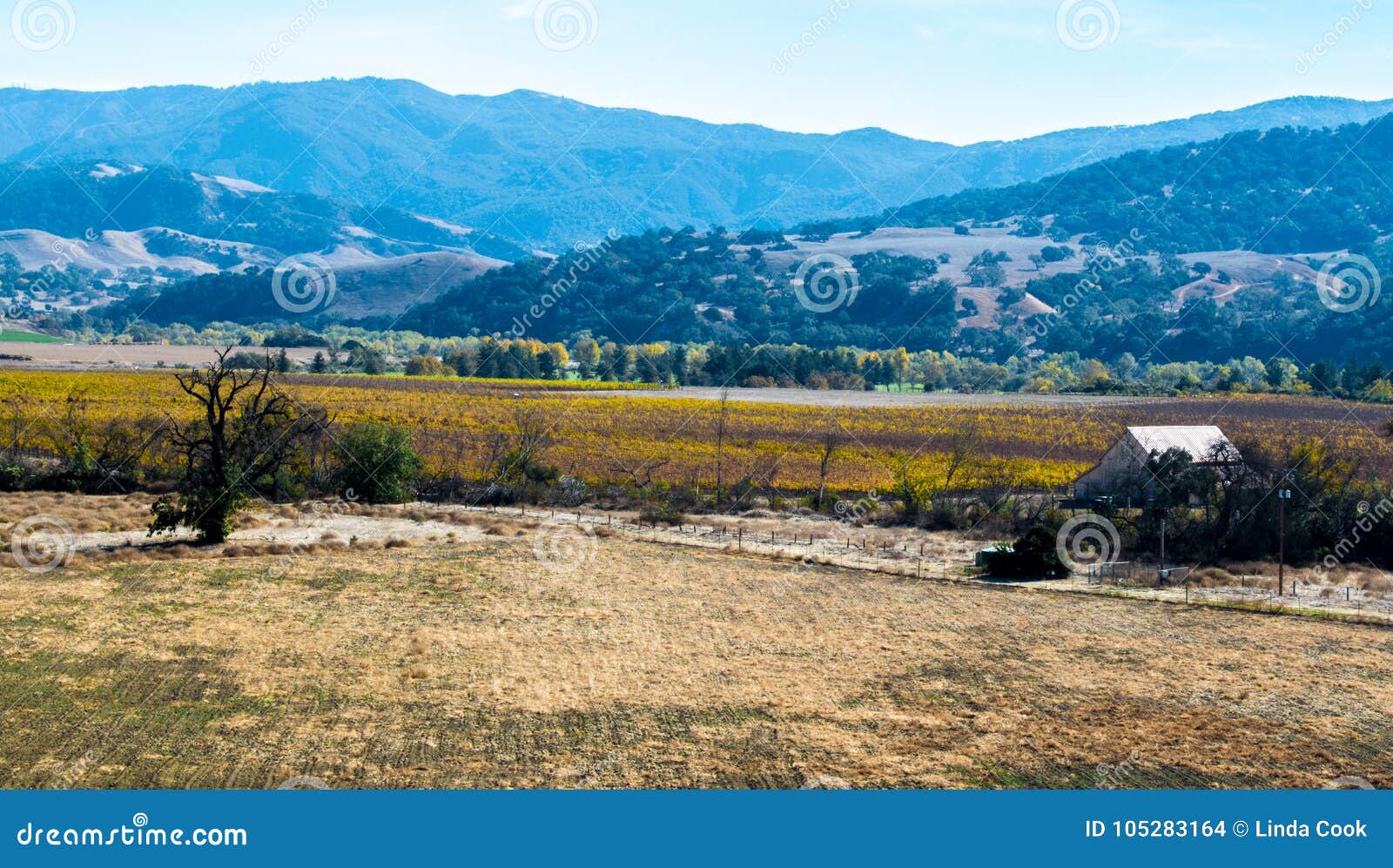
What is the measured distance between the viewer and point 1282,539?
2967cm

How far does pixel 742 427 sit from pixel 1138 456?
98.2ft

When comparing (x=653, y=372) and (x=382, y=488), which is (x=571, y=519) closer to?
(x=382, y=488)

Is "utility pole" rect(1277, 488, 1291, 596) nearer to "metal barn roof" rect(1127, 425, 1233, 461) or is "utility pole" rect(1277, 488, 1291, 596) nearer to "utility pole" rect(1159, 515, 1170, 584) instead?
"utility pole" rect(1159, 515, 1170, 584)

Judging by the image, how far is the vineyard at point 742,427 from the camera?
4778 cm

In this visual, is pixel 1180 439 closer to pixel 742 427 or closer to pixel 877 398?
pixel 742 427

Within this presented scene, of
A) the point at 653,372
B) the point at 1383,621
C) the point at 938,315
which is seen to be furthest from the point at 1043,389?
the point at 1383,621

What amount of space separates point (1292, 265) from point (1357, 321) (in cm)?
6872

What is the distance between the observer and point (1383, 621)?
84.7 ft

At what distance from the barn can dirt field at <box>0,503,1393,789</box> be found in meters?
10.9

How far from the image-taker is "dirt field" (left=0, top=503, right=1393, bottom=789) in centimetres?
1563

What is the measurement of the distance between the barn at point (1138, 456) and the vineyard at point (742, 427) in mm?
3738

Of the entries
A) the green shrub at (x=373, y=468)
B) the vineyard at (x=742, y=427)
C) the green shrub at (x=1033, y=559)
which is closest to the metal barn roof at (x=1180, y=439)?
the vineyard at (x=742, y=427)

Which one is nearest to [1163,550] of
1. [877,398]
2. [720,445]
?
[720,445]

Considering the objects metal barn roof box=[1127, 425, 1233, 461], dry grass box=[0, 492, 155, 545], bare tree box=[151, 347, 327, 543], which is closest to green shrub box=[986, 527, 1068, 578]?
metal barn roof box=[1127, 425, 1233, 461]
